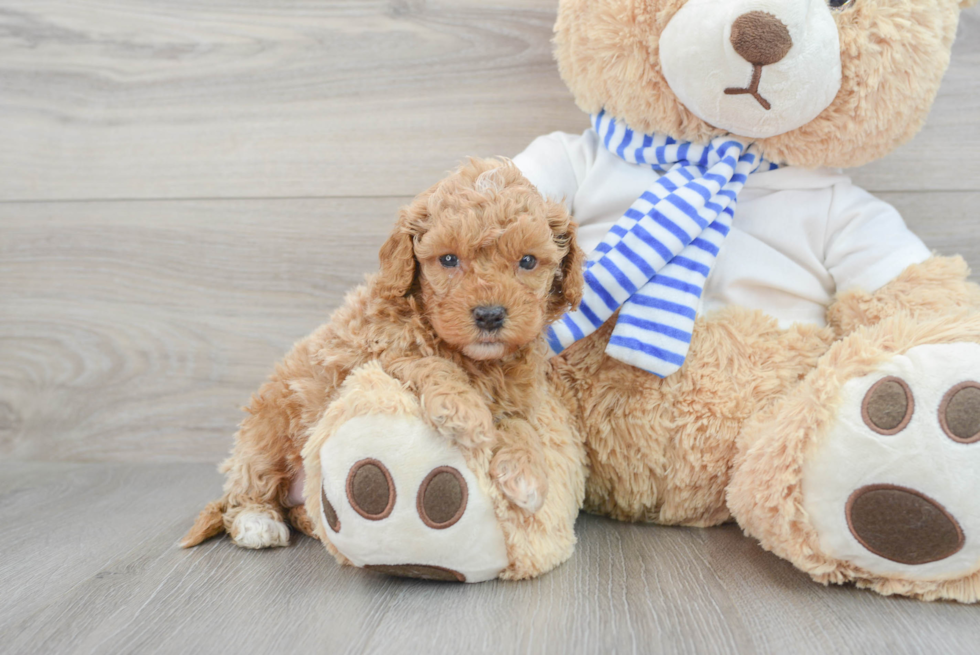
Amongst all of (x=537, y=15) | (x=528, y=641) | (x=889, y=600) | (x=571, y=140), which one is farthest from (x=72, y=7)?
(x=889, y=600)

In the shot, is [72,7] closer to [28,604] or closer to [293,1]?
[293,1]

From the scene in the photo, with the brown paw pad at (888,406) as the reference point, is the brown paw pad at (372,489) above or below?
below

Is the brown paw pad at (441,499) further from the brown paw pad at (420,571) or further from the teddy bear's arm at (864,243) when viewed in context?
the teddy bear's arm at (864,243)

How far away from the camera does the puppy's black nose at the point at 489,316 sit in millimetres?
720

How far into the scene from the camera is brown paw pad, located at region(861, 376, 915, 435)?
72 cm

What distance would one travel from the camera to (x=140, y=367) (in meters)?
1.35

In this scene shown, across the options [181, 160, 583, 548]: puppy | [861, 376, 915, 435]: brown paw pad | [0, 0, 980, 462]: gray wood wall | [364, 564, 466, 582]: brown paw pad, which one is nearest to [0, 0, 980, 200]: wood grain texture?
[0, 0, 980, 462]: gray wood wall

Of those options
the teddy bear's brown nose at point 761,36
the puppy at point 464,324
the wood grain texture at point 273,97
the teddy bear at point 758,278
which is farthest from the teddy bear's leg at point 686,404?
the wood grain texture at point 273,97

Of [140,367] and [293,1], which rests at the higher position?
[293,1]

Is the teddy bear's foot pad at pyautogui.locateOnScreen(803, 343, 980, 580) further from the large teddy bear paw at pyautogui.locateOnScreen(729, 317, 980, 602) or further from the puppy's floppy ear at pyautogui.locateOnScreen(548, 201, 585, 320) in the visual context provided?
the puppy's floppy ear at pyautogui.locateOnScreen(548, 201, 585, 320)

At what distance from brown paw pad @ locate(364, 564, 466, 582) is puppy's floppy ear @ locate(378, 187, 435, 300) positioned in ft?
0.95

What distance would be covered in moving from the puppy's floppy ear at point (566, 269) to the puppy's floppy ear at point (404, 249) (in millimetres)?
139

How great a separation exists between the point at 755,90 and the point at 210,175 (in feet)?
3.04

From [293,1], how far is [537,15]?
42 cm
